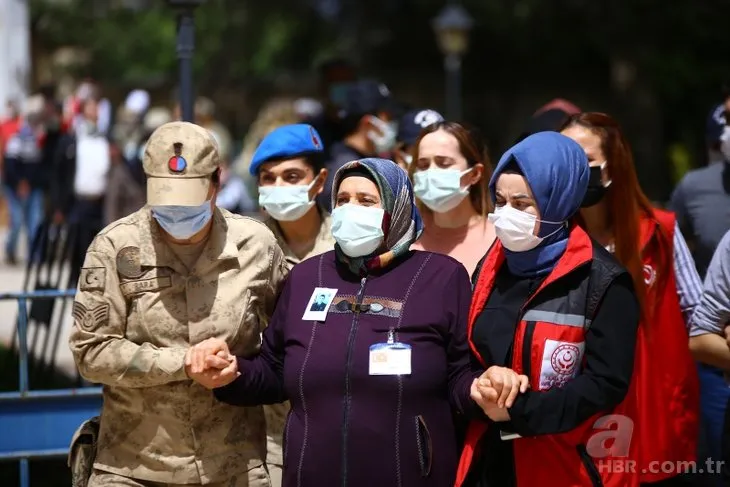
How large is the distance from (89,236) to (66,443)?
245 centimetres

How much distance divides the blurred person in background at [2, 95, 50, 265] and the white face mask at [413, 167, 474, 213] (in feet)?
35.3

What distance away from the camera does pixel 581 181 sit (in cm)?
424

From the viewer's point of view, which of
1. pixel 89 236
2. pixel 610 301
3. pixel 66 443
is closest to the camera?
pixel 610 301

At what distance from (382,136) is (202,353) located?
3.73 metres

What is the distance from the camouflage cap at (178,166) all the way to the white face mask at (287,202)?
102cm

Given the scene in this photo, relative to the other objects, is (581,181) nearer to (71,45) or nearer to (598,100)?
(598,100)

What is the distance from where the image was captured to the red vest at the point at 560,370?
397 centimetres

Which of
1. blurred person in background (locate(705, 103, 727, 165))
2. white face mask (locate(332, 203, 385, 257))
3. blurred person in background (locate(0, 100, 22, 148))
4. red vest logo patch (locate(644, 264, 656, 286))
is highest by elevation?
blurred person in background (locate(0, 100, 22, 148))

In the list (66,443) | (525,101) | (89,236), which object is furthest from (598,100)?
(66,443)

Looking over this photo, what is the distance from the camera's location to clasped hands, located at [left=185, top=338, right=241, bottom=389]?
4.20 m

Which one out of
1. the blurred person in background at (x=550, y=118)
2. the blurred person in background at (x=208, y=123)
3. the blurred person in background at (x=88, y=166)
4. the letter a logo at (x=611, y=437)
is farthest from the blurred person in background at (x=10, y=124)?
the letter a logo at (x=611, y=437)

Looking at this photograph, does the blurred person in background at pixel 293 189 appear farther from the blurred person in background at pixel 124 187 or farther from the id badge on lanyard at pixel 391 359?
the blurred person in background at pixel 124 187

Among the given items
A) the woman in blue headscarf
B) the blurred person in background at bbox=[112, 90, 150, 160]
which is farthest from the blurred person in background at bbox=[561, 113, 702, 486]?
the blurred person in background at bbox=[112, 90, 150, 160]

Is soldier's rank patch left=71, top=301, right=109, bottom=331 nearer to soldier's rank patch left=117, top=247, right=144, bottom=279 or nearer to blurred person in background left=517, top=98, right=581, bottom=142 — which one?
soldier's rank patch left=117, top=247, right=144, bottom=279
